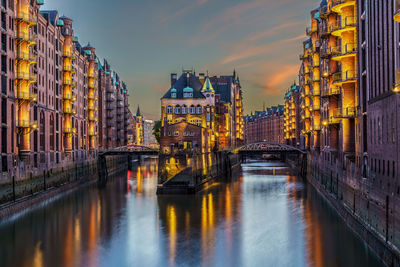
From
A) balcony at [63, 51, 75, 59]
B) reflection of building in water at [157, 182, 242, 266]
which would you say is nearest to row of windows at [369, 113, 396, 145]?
reflection of building in water at [157, 182, 242, 266]

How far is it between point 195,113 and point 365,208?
67642mm

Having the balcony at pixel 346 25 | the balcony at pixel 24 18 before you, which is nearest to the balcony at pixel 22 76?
the balcony at pixel 24 18

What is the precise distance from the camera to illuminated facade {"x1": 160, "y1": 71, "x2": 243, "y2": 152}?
214 feet

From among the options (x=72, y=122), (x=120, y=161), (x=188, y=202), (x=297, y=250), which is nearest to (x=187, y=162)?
(x=188, y=202)

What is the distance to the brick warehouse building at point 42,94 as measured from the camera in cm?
4491

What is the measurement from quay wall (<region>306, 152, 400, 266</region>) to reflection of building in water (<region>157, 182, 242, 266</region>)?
313 inches

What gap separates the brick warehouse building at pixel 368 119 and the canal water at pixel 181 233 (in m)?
2.17

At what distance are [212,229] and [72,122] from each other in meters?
40.9

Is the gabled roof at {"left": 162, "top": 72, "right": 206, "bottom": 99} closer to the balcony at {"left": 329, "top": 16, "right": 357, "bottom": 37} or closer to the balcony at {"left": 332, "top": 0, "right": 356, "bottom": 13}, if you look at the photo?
the balcony at {"left": 332, "top": 0, "right": 356, "bottom": 13}

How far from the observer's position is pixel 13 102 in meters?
45.9

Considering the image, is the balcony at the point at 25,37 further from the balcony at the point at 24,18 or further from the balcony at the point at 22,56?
the balcony at the point at 22,56

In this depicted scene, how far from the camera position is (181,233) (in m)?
36.7

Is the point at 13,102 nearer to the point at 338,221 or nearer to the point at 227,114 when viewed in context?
the point at 338,221

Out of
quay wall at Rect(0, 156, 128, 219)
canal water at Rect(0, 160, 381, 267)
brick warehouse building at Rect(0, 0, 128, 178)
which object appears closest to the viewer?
canal water at Rect(0, 160, 381, 267)
